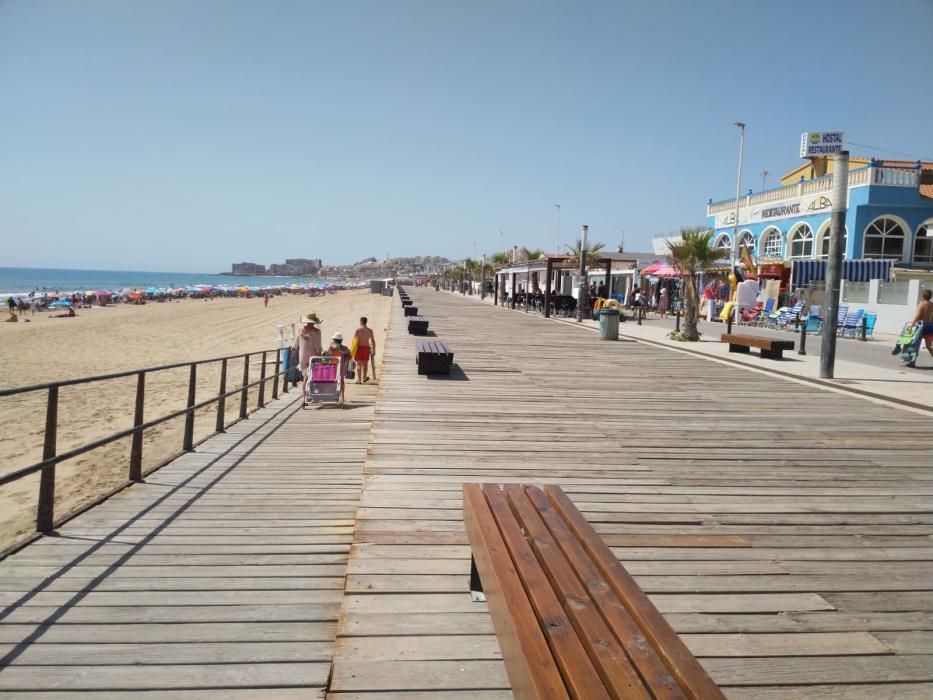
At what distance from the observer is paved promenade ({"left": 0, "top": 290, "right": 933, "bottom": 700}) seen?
229 cm

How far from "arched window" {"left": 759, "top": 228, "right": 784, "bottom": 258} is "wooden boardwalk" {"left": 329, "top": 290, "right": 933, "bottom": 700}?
2384cm

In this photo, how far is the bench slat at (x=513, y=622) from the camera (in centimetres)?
164

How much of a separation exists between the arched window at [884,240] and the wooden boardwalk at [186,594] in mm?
26635

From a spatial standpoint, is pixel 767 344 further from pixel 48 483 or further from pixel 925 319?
pixel 48 483

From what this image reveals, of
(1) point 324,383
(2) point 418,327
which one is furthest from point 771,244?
(1) point 324,383

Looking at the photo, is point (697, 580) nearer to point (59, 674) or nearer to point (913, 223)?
point (59, 674)

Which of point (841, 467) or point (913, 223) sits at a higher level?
point (913, 223)

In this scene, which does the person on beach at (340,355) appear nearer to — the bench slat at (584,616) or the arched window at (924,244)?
the bench slat at (584,616)

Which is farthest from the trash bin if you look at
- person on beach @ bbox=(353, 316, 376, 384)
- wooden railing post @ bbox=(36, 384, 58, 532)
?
wooden railing post @ bbox=(36, 384, 58, 532)

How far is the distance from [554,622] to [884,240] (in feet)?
94.0

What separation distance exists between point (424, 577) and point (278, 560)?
90 cm

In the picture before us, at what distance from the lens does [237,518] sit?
4.04 meters

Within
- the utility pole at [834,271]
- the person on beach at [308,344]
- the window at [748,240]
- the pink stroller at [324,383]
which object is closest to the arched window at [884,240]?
the window at [748,240]

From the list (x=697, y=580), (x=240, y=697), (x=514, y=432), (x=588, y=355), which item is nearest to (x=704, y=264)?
(x=588, y=355)
